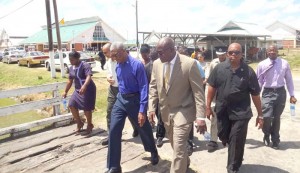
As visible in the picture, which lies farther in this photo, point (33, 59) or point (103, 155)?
point (33, 59)

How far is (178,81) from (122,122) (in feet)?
4.03

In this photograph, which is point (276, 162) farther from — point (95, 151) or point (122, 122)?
point (95, 151)

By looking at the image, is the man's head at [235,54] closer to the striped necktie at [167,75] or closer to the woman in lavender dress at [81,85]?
the striped necktie at [167,75]

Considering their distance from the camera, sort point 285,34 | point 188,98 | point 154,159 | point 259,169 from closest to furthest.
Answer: point 188,98, point 259,169, point 154,159, point 285,34

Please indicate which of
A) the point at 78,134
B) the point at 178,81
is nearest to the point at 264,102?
the point at 178,81

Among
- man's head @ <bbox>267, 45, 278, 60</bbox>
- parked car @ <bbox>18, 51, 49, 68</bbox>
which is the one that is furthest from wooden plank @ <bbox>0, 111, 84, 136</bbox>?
parked car @ <bbox>18, 51, 49, 68</bbox>

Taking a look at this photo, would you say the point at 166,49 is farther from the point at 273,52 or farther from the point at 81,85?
the point at 81,85

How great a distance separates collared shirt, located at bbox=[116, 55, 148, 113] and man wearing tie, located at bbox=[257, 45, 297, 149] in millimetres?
2375

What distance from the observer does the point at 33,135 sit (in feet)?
21.3

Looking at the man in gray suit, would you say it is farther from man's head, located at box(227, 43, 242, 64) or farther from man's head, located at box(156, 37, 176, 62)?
man's head, located at box(227, 43, 242, 64)

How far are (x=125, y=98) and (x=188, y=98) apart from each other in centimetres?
111

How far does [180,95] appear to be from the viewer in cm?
383

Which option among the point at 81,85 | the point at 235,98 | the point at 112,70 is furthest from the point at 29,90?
the point at 235,98

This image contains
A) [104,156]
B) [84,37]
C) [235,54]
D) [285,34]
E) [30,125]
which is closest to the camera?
[235,54]
